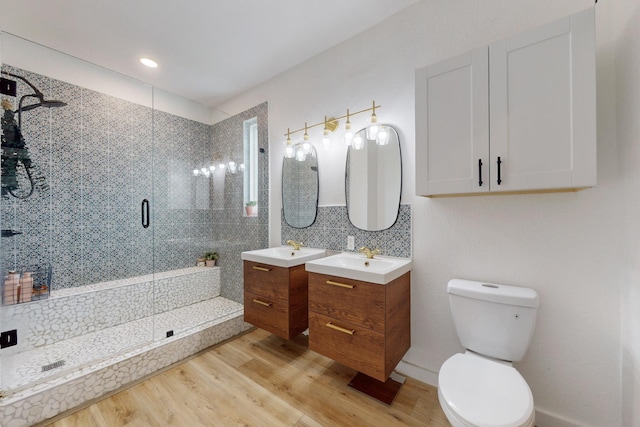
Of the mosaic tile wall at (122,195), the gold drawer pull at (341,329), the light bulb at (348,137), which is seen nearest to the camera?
the gold drawer pull at (341,329)

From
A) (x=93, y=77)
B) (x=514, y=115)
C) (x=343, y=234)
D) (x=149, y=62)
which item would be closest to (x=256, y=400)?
(x=343, y=234)

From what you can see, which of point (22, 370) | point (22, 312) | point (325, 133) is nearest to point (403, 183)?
point (325, 133)

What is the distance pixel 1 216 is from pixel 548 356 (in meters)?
3.76

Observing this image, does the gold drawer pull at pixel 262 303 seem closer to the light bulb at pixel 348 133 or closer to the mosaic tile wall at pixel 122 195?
the mosaic tile wall at pixel 122 195

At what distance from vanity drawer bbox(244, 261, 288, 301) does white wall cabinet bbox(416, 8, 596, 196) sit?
121cm

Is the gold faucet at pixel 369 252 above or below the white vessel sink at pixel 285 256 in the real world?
above

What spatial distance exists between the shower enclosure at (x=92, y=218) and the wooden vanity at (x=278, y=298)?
72 cm

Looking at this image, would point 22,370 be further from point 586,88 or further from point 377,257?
point 586,88

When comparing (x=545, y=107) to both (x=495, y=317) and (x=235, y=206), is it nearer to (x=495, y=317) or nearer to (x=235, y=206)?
(x=495, y=317)

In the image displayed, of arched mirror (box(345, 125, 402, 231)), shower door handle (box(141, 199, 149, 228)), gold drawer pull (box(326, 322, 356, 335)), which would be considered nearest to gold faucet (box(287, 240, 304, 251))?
arched mirror (box(345, 125, 402, 231))

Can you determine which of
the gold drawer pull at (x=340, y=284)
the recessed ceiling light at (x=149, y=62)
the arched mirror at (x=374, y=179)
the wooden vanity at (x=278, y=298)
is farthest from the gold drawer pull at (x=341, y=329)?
the recessed ceiling light at (x=149, y=62)

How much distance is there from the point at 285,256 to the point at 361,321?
0.98 meters

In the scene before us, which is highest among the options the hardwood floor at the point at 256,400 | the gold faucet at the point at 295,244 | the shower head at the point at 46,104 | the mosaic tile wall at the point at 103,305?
the shower head at the point at 46,104

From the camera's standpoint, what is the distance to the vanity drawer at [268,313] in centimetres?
197
